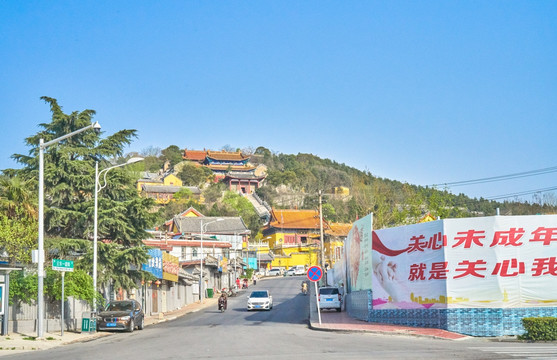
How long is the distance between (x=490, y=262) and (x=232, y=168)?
134845 millimetres

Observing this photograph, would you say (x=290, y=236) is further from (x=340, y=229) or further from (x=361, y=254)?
(x=361, y=254)

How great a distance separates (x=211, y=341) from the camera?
22.0m

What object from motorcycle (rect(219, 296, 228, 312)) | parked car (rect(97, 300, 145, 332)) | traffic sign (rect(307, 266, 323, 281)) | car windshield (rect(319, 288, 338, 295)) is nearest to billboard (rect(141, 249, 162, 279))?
motorcycle (rect(219, 296, 228, 312))

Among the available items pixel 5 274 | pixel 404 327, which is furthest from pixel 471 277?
pixel 5 274

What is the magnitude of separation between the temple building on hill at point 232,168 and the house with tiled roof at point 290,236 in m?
32.2

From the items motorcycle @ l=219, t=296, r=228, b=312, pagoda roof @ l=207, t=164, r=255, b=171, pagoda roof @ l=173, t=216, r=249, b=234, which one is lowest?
motorcycle @ l=219, t=296, r=228, b=312

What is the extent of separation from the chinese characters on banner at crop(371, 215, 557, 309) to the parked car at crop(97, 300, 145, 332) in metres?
13.5

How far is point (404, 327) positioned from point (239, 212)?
99.7 metres

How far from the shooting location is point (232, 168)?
516ft

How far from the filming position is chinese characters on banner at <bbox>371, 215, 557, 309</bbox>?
23438mm

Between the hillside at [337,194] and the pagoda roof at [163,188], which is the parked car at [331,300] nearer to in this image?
the hillside at [337,194]

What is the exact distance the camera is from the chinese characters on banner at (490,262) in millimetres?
23438

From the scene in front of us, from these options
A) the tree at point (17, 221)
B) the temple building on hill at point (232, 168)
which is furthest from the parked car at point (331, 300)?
the temple building on hill at point (232, 168)

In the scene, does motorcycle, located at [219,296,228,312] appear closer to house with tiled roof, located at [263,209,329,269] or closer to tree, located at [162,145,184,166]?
house with tiled roof, located at [263,209,329,269]
